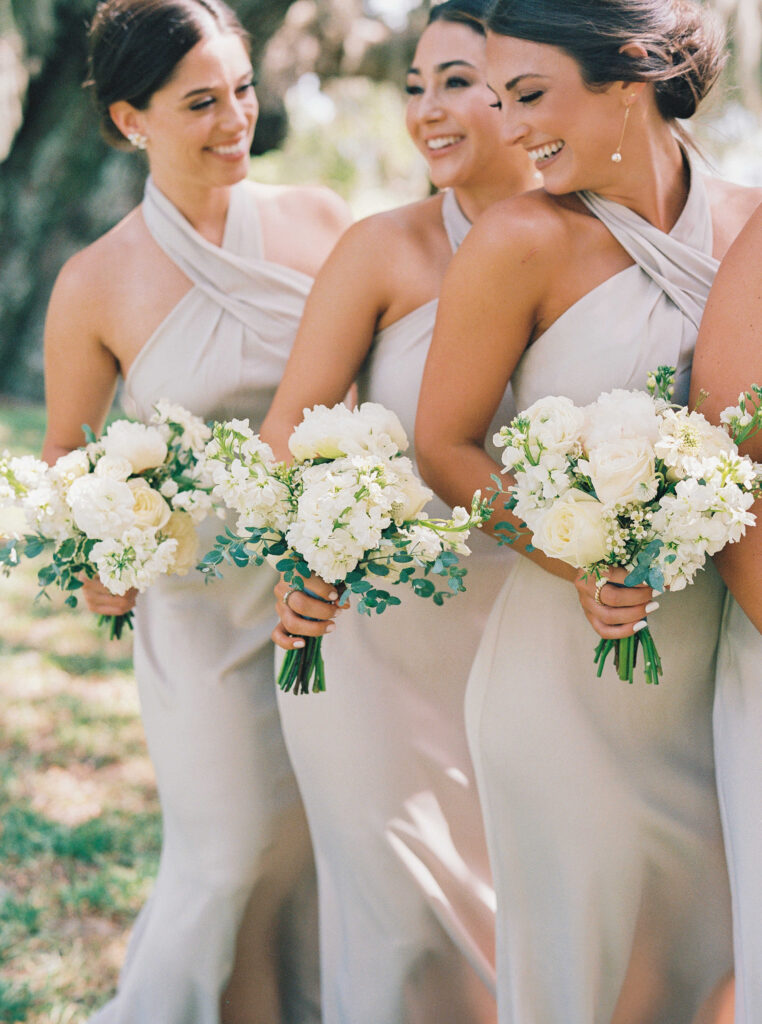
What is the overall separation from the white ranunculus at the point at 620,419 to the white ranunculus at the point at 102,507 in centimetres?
120

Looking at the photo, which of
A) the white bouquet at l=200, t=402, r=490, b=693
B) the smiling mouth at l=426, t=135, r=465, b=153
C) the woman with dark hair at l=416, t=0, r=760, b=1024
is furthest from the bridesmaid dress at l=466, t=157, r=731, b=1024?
the smiling mouth at l=426, t=135, r=465, b=153

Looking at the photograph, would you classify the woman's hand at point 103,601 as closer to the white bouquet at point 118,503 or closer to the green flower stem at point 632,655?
the white bouquet at point 118,503

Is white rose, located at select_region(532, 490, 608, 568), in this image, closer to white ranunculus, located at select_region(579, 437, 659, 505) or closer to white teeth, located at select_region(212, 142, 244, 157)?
white ranunculus, located at select_region(579, 437, 659, 505)

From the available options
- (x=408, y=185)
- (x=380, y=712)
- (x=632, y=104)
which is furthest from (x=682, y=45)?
(x=408, y=185)

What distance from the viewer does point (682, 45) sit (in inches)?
99.6

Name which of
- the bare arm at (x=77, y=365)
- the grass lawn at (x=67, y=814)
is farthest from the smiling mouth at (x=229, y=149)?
the grass lawn at (x=67, y=814)

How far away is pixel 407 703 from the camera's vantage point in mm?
3145

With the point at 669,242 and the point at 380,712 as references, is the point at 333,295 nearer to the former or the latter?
the point at 669,242

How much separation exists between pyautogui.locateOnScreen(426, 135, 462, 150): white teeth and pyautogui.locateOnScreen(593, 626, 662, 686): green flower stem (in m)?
1.48

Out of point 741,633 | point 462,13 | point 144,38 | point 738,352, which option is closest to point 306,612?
point 741,633

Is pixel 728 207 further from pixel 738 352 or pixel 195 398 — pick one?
pixel 195 398

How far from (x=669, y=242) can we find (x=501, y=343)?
1.47 feet

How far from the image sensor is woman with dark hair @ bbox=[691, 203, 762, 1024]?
2201mm

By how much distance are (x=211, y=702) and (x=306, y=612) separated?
0.93 metres
